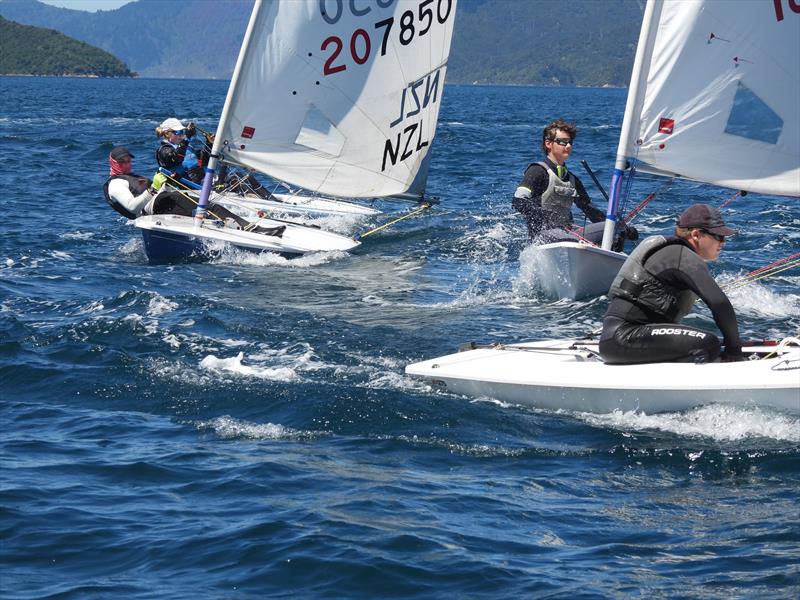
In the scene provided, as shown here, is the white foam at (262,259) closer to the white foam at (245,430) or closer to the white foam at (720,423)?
the white foam at (245,430)

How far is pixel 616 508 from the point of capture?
7.14m

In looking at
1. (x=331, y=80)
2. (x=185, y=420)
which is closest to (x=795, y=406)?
(x=185, y=420)

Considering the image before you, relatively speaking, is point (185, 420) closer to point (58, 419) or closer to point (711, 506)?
point (58, 419)

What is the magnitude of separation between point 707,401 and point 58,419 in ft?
15.3

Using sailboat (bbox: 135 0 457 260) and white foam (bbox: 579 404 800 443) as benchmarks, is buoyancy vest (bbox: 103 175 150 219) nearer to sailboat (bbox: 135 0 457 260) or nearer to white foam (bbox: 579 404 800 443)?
sailboat (bbox: 135 0 457 260)

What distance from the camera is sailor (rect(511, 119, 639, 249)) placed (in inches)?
516

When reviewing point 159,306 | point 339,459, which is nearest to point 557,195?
point 159,306

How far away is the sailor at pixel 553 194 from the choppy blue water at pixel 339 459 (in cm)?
57

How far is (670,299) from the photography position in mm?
8633

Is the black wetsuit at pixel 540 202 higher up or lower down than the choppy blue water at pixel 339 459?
higher up

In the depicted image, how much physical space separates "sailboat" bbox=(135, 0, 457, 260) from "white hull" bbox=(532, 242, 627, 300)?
156 inches

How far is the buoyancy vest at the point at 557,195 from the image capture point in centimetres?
1316

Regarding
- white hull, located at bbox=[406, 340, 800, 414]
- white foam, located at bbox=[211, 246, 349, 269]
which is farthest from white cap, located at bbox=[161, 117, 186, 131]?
white hull, located at bbox=[406, 340, 800, 414]

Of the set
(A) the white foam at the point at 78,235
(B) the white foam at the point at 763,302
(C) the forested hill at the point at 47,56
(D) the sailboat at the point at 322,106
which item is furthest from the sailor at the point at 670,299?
(C) the forested hill at the point at 47,56
